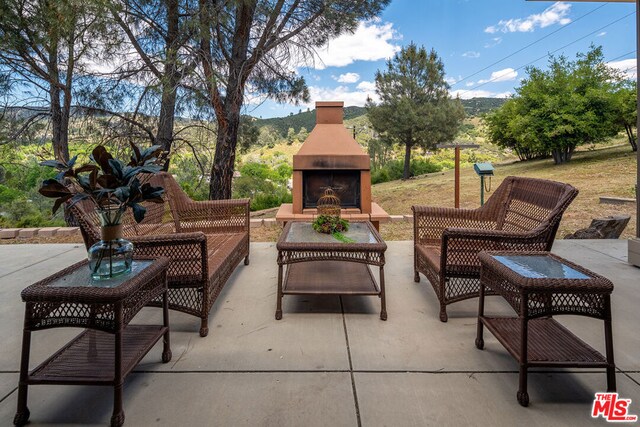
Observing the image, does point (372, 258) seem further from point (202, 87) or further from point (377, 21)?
point (377, 21)

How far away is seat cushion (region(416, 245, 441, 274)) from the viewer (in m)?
2.36

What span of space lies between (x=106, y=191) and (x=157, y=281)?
0.50 meters

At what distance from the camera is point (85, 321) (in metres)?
1.39

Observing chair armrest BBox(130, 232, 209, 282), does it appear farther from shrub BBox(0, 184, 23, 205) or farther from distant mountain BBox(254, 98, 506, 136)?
shrub BBox(0, 184, 23, 205)

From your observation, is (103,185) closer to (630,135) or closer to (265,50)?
(265,50)

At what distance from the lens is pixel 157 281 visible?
5.58 feet

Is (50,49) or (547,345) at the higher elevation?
(50,49)

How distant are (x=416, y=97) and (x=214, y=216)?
12579mm

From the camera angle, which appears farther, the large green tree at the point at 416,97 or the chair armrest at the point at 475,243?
the large green tree at the point at 416,97

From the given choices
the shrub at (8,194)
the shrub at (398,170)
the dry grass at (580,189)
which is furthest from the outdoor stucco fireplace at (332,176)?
the shrub at (398,170)

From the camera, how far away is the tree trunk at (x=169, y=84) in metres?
4.78

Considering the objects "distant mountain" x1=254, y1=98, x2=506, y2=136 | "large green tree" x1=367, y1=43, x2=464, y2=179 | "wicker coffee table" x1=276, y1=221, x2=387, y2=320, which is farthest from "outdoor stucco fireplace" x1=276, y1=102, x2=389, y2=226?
"large green tree" x1=367, y1=43, x2=464, y2=179

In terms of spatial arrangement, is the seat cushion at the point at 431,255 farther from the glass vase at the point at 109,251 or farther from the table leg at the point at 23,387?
the table leg at the point at 23,387

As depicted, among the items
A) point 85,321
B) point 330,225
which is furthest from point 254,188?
point 85,321
